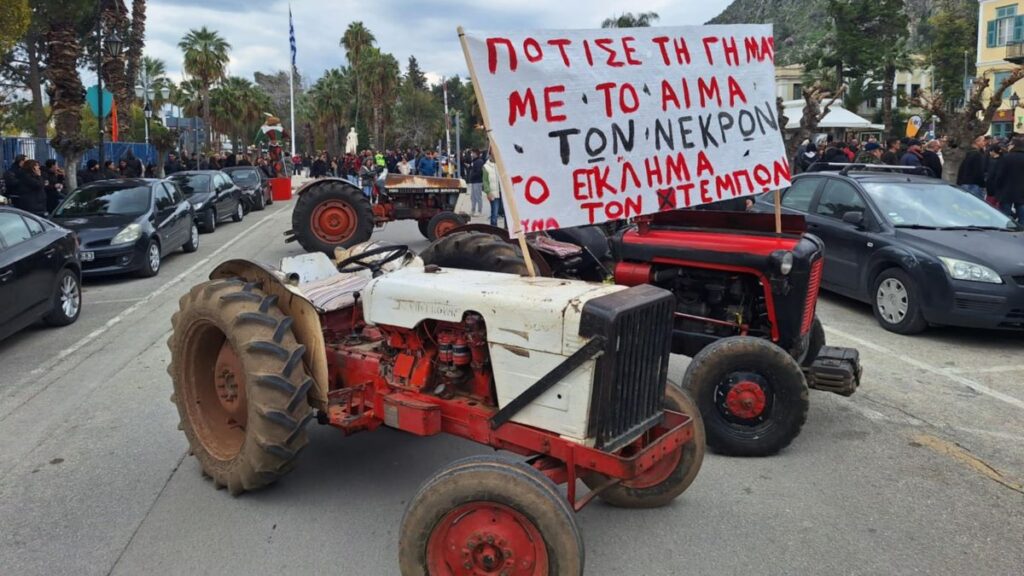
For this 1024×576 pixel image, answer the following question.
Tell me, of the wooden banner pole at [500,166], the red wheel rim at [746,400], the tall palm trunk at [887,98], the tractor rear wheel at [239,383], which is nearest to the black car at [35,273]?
the tractor rear wheel at [239,383]

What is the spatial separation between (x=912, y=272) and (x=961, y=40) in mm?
65203

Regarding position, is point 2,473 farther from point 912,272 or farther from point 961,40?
point 961,40

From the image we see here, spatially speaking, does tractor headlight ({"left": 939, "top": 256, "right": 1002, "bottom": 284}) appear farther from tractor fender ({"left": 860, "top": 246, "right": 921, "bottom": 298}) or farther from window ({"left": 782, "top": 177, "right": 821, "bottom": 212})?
window ({"left": 782, "top": 177, "right": 821, "bottom": 212})

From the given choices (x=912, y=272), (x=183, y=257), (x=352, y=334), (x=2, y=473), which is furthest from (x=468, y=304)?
(x=183, y=257)

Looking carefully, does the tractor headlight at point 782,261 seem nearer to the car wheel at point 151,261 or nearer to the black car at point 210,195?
the car wheel at point 151,261

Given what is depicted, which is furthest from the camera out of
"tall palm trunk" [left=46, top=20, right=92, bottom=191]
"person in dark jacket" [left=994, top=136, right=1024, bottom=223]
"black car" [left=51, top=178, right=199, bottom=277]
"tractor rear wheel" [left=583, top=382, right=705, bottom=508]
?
"tall palm trunk" [left=46, top=20, right=92, bottom=191]

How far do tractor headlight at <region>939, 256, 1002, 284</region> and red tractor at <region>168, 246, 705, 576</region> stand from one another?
5032 mm

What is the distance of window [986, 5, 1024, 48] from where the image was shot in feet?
158

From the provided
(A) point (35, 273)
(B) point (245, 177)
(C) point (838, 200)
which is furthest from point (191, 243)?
(C) point (838, 200)

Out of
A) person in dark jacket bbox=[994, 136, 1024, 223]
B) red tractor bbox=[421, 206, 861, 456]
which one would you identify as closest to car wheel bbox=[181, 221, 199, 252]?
red tractor bbox=[421, 206, 861, 456]

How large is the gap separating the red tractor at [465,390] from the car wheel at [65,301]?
508cm

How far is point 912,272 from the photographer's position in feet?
25.5

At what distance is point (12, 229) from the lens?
329 inches

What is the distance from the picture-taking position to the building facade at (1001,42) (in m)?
47.8
